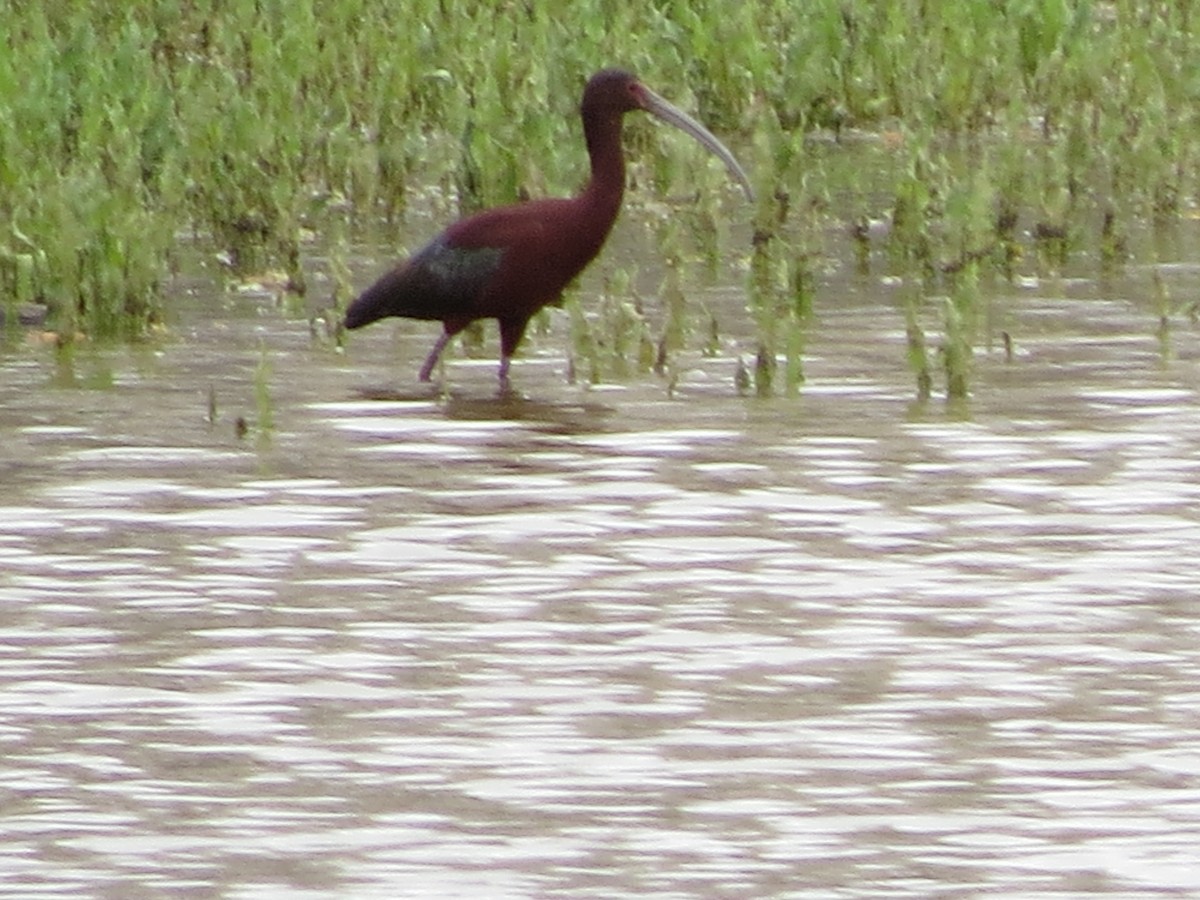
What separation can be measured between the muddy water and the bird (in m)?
0.21

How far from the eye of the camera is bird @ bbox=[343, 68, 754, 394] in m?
10.1

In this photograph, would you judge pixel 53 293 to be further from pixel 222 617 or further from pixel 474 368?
pixel 222 617

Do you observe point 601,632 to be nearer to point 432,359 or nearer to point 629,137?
point 432,359

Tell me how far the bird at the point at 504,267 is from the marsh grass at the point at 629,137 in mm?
231

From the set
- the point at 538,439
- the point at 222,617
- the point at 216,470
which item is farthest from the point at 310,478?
the point at 222,617

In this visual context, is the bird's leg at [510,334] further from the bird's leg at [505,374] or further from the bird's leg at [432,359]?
the bird's leg at [432,359]

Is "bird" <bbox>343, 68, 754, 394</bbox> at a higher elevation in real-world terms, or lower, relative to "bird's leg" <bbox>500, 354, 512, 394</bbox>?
higher

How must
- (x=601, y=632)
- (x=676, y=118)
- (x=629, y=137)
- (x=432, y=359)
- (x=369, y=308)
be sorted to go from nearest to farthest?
1. (x=601, y=632)
2. (x=432, y=359)
3. (x=369, y=308)
4. (x=676, y=118)
5. (x=629, y=137)

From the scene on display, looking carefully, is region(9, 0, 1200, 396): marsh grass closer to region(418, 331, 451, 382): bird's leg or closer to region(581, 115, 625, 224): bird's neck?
region(581, 115, 625, 224): bird's neck

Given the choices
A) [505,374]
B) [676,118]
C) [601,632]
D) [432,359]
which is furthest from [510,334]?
[601,632]

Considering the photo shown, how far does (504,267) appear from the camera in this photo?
10.1 metres

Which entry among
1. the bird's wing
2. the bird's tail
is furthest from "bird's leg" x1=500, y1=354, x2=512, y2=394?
the bird's tail

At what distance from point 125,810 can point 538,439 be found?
3608 millimetres

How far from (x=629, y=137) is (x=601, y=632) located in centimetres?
726
